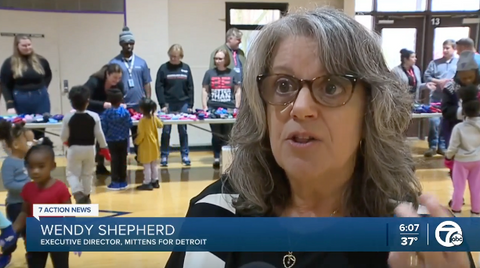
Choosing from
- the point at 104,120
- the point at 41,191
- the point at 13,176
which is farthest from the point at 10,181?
the point at 104,120

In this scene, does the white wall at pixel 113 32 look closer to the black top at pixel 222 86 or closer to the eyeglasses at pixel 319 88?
the black top at pixel 222 86

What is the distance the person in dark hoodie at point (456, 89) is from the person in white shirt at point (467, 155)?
801mm

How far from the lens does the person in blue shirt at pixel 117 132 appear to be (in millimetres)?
3715

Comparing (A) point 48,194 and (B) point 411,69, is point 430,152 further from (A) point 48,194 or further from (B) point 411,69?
(A) point 48,194

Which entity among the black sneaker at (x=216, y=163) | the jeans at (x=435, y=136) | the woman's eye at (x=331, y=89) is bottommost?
the black sneaker at (x=216, y=163)

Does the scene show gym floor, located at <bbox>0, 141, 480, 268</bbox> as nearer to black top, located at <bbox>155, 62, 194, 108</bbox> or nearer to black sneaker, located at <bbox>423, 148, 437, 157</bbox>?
black sneaker, located at <bbox>423, 148, 437, 157</bbox>

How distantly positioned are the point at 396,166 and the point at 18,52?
3.60 metres

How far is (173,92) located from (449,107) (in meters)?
2.67

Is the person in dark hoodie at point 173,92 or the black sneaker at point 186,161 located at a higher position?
the person in dark hoodie at point 173,92

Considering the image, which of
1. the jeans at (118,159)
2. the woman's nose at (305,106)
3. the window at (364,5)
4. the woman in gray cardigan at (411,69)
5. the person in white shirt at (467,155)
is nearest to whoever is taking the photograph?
the woman's nose at (305,106)

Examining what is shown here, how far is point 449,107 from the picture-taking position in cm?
390

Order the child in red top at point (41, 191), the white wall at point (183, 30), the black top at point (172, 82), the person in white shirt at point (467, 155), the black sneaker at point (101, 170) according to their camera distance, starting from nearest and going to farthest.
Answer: the child in red top at point (41, 191) → the person in white shirt at point (467, 155) → the black sneaker at point (101, 170) → the black top at point (172, 82) → the white wall at point (183, 30)

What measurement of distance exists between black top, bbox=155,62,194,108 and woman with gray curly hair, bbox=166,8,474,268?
12.4 feet

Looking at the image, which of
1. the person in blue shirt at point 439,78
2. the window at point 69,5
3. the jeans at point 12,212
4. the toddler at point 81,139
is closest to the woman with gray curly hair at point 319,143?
the jeans at point 12,212
